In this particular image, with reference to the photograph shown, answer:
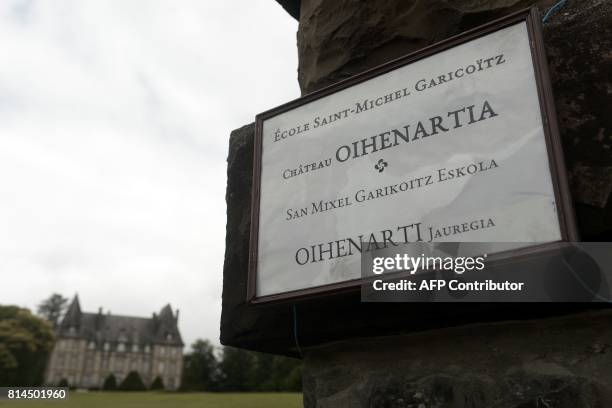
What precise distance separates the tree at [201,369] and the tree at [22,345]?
59.9ft

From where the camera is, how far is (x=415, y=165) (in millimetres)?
2113

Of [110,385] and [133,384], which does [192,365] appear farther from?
[110,385]

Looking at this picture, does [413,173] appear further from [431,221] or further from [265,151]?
[265,151]

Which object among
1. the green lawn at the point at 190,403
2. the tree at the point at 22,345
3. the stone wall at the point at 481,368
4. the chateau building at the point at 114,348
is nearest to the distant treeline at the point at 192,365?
the tree at the point at 22,345

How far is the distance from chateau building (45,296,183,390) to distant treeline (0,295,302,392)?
13.4 meters

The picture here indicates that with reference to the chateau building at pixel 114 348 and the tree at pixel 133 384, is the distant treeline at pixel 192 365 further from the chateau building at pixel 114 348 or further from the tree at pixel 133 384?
the chateau building at pixel 114 348

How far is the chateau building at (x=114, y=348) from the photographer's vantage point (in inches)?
3172

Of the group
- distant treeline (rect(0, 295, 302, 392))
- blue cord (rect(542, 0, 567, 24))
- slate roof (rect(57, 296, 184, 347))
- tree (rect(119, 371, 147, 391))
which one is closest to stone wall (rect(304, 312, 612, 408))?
blue cord (rect(542, 0, 567, 24))

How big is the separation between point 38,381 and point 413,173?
5796 centimetres

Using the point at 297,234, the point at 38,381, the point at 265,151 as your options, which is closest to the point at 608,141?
the point at 297,234

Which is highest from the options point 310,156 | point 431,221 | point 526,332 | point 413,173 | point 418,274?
point 310,156

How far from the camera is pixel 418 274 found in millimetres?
1937

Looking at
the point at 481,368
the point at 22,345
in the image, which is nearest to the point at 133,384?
the point at 22,345

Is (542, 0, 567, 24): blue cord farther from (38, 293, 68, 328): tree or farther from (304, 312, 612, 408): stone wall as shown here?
(38, 293, 68, 328): tree
